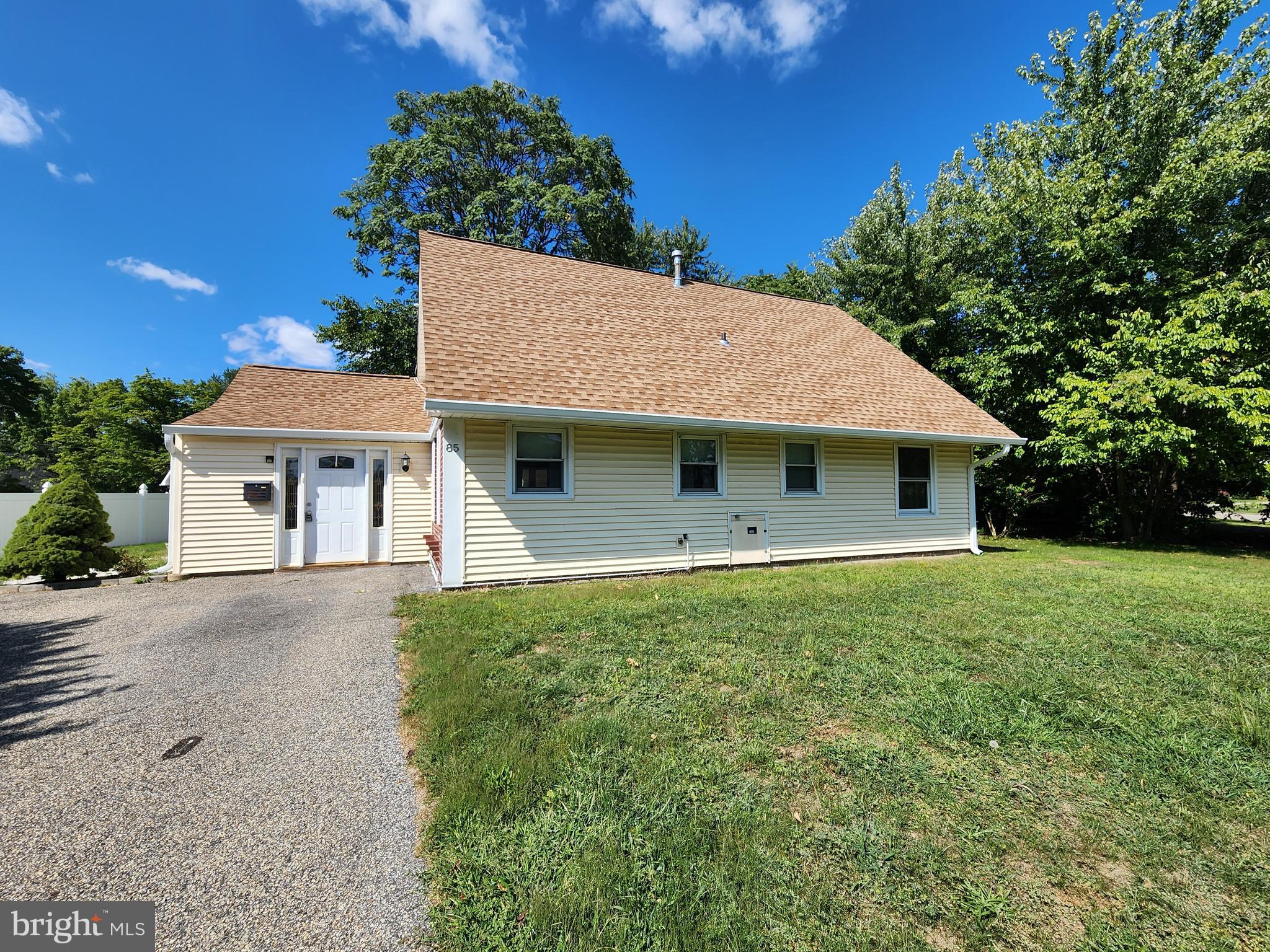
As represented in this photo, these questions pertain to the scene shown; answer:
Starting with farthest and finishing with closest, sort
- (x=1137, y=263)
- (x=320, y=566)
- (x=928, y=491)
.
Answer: (x=1137, y=263), (x=928, y=491), (x=320, y=566)

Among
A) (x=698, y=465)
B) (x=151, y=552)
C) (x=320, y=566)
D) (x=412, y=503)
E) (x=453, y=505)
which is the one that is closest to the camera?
(x=453, y=505)

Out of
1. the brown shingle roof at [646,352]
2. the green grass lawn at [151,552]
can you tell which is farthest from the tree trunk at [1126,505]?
the green grass lawn at [151,552]

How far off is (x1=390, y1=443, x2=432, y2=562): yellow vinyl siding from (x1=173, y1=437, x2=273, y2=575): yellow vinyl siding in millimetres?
2060

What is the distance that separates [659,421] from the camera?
791 centimetres

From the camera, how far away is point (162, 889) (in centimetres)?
195

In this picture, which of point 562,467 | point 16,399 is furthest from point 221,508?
point 16,399

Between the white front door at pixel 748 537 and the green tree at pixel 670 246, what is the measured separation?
19.0 meters

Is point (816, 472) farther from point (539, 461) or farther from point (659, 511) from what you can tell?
point (539, 461)

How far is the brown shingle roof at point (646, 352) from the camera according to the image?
25.1ft

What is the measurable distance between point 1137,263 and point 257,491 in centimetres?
2092

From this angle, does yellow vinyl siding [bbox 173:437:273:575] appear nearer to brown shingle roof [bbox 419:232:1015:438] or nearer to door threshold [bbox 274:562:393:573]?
door threshold [bbox 274:562:393:573]

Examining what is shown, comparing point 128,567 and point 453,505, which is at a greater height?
point 453,505

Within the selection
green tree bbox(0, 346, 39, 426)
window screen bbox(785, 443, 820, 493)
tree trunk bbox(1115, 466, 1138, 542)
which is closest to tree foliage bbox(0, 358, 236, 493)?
green tree bbox(0, 346, 39, 426)

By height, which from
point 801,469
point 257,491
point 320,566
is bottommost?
point 320,566
